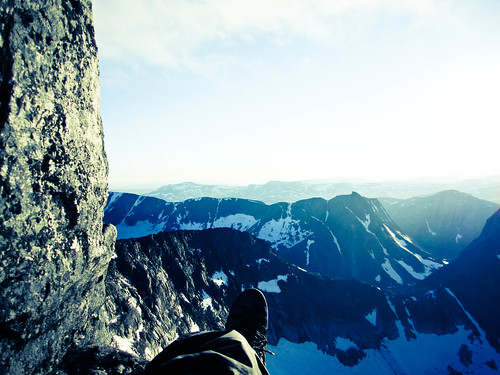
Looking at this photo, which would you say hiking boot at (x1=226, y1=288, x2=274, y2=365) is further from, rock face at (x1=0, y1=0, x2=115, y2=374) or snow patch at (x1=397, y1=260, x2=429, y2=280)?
snow patch at (x1=397, y1=260, x2=429, y2=280)

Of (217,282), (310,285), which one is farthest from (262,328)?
(310,285)

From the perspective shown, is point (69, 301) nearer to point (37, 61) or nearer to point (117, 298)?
point (37, 61)

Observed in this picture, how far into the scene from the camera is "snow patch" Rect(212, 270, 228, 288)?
2587 inches

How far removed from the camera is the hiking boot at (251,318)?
1038 cm

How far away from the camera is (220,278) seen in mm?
68062

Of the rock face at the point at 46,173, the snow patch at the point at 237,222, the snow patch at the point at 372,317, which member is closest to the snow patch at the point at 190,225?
the snow patch at the point at 237,222

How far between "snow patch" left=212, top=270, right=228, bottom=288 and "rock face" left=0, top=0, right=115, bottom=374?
6090 cm

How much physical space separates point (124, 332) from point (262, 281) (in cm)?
4963

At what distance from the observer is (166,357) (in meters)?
4.91

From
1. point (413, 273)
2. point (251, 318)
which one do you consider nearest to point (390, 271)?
point (413, 273)

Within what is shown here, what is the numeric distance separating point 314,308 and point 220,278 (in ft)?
94.9

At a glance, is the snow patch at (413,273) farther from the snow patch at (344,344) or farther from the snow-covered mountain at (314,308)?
the snow patch at (344,344)

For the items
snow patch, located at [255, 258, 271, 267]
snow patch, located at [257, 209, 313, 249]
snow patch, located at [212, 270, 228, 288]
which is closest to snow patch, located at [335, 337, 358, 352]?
snow patch, located at [255, 258, 271, 267]

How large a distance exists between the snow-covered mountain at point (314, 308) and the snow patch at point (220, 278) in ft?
1.00
